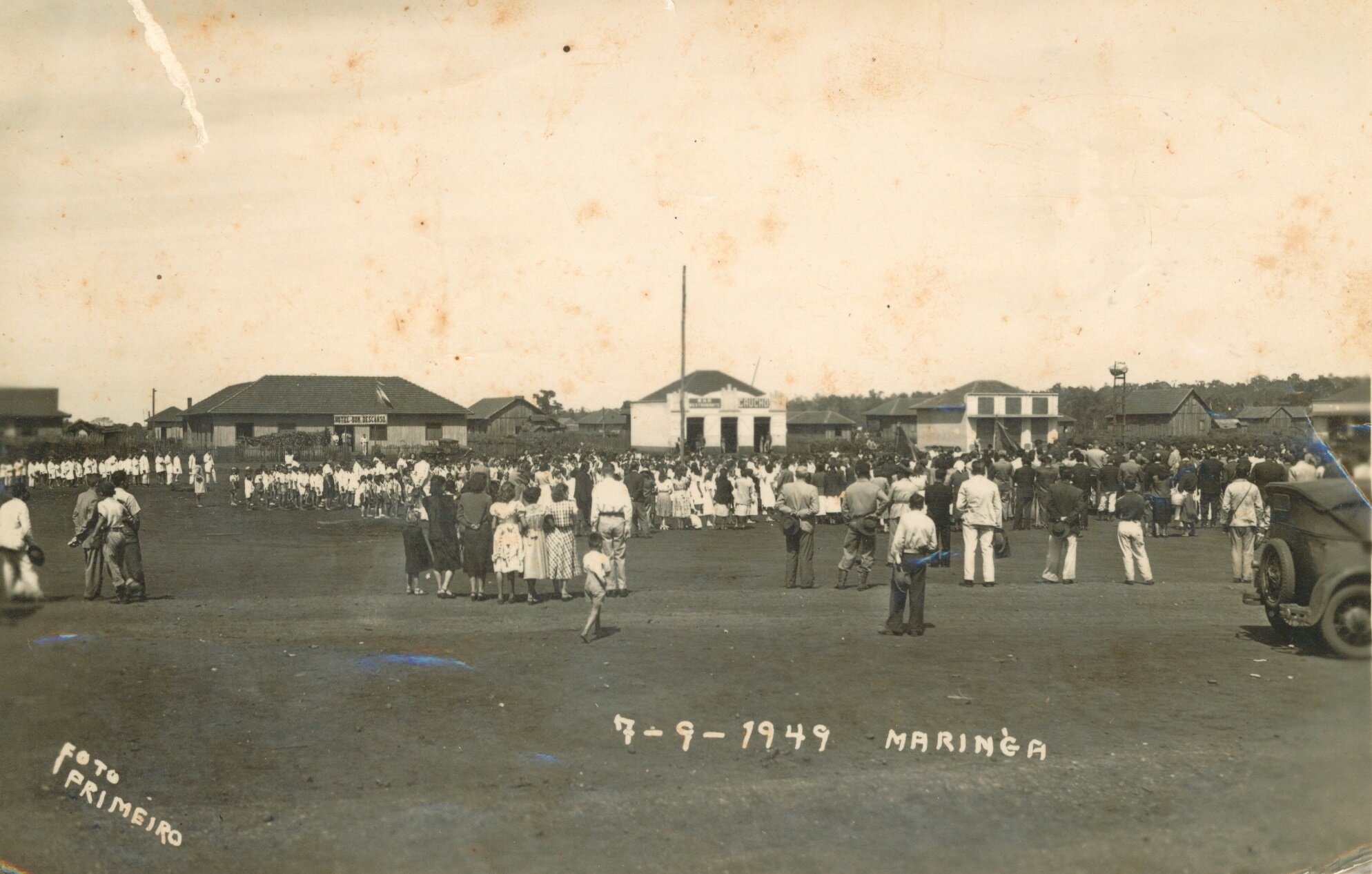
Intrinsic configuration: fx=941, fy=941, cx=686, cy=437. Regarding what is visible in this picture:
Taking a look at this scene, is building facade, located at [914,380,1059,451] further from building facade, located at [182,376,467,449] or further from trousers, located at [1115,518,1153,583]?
building facade, located at [182,376,467,449]

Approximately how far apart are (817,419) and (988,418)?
108ft

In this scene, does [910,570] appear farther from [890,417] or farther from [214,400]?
[890,417]

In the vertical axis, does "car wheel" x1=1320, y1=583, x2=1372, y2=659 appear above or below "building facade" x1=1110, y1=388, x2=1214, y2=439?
below

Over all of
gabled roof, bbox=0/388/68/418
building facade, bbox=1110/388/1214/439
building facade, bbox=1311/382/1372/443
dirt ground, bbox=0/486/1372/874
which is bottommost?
dirt ground, bbox=0/486/1372/874

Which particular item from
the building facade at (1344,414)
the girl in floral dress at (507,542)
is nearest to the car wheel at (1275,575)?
the building facade at (1344,414)

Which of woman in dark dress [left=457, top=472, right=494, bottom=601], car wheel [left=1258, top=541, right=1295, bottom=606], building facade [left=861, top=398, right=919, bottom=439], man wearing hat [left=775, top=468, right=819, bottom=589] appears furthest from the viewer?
building facade [left=861, top=398, right=919, bottom=439]

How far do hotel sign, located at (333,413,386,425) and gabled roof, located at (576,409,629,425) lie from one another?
151ft

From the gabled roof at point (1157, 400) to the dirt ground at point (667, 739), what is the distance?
4485 millimetres

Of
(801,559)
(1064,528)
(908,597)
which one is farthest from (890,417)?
(908,597)

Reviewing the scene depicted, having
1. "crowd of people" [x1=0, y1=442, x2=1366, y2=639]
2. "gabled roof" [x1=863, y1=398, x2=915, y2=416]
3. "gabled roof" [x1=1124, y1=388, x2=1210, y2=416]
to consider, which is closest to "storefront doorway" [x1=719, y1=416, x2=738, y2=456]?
"gabled roof" [x1=863, y1=398, x2=915, y2=416]

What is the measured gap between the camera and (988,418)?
3894 cm

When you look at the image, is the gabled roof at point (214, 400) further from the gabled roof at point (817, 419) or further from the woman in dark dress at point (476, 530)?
the gabled roof at point (817, 419)

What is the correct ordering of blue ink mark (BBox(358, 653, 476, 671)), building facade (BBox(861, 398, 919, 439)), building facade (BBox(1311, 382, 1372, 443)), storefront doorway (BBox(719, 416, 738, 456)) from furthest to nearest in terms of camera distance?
building facade (BBox(861, 398, 919, 439)) → storefront doorway (BBox(719, 416, 738, 456)) → blue ink mark (BBox(358, 653, 476, 671)) → building facade (BBox(1311, 382, 1372, 443))

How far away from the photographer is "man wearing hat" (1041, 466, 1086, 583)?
13.1 metres
